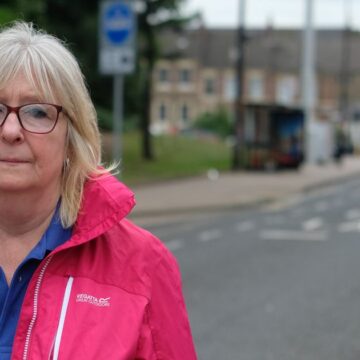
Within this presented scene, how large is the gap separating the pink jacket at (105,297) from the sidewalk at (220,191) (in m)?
14.2

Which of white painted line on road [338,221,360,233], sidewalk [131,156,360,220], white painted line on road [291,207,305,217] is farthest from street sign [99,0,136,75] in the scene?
white painted line on road [291,207,305,217]

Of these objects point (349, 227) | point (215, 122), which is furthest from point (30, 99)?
point (215, 122)

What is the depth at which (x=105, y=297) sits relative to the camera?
87.7 inches

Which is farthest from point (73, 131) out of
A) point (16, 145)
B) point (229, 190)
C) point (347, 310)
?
point (229, 190)

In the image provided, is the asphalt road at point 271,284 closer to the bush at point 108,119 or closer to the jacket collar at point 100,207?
the jacket collar at point 100,207

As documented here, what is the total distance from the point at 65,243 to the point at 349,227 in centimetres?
1380

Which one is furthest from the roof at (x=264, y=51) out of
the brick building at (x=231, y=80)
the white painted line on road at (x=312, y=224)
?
the white painted line on road at (x=312, y=224)

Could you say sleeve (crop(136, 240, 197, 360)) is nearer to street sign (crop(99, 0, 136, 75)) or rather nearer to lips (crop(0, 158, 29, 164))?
lips (crop(0, 158, 29, 164))

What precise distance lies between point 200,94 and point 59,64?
9073 cm

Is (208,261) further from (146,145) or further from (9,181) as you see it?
(146,145)

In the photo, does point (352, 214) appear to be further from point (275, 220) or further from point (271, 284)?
point (271, 284)

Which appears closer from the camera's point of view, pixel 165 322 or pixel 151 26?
pixel 165 322

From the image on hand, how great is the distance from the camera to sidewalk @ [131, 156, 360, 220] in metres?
18.3

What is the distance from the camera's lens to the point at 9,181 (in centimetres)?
230
